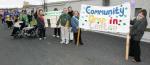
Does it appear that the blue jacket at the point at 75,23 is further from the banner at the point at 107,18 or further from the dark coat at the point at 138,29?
the dark coat at the point at 138,29

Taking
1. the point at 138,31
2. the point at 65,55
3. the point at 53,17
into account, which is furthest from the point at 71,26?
the point at 138,31

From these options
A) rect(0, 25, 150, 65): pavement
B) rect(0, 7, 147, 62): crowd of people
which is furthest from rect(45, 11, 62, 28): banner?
rect(0, 25, 150, 65): pavement

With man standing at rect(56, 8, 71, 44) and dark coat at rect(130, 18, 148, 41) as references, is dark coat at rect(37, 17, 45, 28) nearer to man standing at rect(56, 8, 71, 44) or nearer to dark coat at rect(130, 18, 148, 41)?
man standing at rect(56, 8, 71, 44)

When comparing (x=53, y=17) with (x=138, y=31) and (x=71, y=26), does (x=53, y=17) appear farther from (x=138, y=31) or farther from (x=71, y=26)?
(x=138, y=31)

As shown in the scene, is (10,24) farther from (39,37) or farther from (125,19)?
(125,19)

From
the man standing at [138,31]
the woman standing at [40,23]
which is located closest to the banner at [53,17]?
the woman standing at [40,23]

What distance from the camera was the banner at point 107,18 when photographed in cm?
1255

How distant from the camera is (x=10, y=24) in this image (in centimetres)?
2948

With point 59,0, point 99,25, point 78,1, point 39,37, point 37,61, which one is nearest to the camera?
point 37,61

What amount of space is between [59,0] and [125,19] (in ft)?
82.8

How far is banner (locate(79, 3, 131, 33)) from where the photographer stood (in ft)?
41.2

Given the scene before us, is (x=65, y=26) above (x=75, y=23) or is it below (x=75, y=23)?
below

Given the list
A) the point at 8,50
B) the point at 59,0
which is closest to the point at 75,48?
the point at 8,50

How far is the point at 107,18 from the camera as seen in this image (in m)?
13.8
